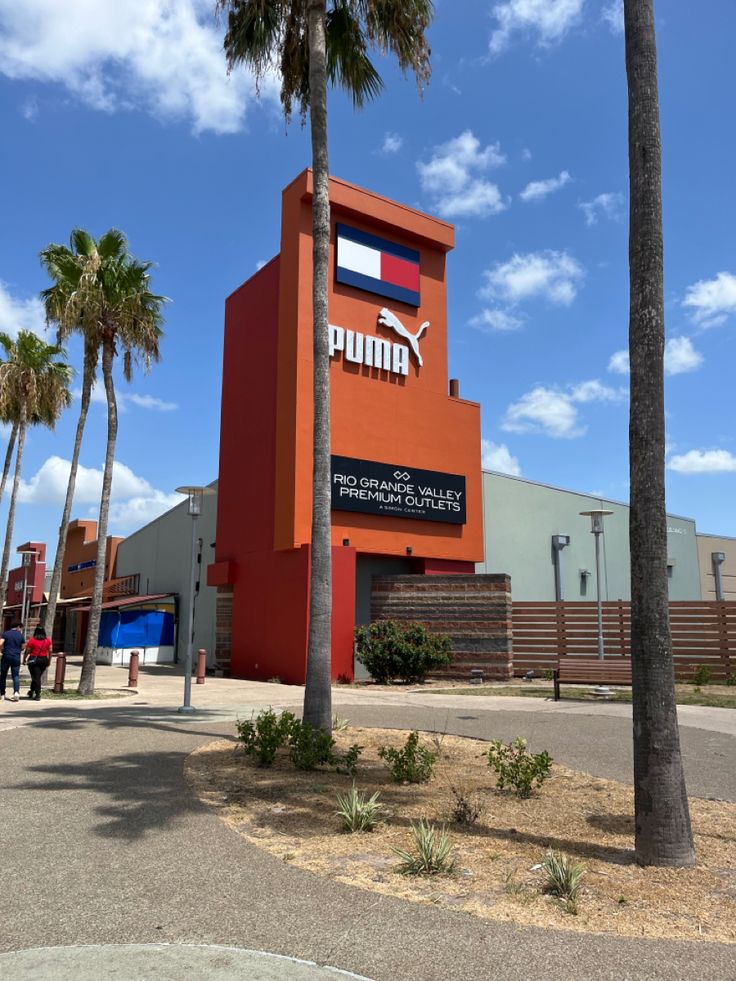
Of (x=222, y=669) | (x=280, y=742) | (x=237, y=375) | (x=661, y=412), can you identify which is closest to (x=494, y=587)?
(x=222, y=669)

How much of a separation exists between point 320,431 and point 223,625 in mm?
18260

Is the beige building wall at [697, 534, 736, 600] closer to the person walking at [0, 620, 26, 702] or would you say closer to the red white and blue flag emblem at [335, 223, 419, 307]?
the red white and blue flag emblem at [335, 223, 419, 307]

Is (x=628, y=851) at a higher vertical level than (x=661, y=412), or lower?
lower

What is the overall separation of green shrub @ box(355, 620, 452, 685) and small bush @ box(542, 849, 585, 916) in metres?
16.5

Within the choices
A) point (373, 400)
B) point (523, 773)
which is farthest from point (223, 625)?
point (523, 773)

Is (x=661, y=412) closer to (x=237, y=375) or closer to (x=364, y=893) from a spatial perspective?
(x=364, y=893)

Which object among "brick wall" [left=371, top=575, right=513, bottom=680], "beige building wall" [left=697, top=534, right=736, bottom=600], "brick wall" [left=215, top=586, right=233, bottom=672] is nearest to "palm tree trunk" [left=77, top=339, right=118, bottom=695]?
"brick wall" [left=215, top=586, right=233, bottom=672]

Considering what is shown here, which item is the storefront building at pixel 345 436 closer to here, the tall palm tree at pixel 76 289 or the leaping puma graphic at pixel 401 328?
the leaping puma graphic at pixel 401 328

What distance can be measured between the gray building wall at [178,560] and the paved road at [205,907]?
911 inches

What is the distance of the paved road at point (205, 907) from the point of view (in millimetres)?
3885

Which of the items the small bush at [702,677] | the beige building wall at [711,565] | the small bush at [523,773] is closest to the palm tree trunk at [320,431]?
the small bush at [523,773]

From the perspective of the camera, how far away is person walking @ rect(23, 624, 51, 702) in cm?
1689

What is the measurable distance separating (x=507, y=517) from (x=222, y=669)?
13.2 m

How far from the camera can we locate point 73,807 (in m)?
6.90
